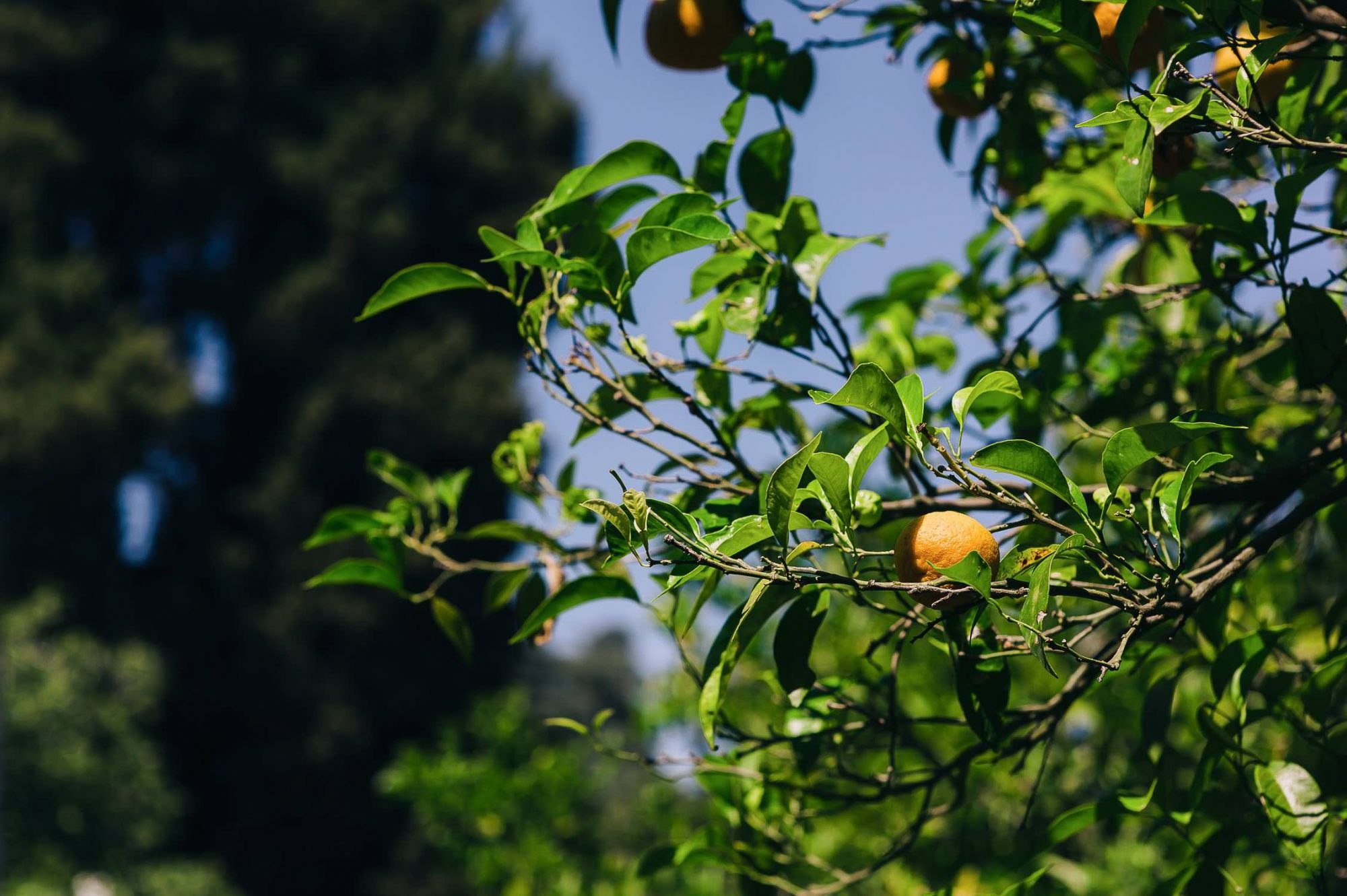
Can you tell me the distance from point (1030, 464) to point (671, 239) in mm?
323

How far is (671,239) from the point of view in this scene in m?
0.83

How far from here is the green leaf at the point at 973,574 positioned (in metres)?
0.62

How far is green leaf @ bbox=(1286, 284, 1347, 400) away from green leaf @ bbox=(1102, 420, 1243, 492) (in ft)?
0.84

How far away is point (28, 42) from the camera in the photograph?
981 cm

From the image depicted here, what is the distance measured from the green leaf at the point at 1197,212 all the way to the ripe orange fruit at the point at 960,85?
0.26m

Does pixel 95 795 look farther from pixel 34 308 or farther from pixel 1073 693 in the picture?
pixel 1073 693

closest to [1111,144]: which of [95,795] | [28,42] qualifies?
[95,795]

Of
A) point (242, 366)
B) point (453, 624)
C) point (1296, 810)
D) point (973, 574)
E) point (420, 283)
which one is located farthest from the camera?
point (242, 366)

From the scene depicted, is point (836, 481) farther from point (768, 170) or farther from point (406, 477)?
point (406, 477)

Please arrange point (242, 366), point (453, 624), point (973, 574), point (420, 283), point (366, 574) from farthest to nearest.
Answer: point (242, 366) < point (453, 624) < point (366, 574) < point (420, 283) < point (973, 574)

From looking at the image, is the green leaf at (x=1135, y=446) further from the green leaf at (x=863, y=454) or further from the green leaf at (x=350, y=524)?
the green leaf at (x=350, y=524)

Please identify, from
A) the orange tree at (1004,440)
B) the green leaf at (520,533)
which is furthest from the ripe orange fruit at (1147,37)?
the green leaf at (520,533)

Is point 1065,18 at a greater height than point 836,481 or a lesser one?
greater

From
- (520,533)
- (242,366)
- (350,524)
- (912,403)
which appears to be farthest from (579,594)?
(242,366)
